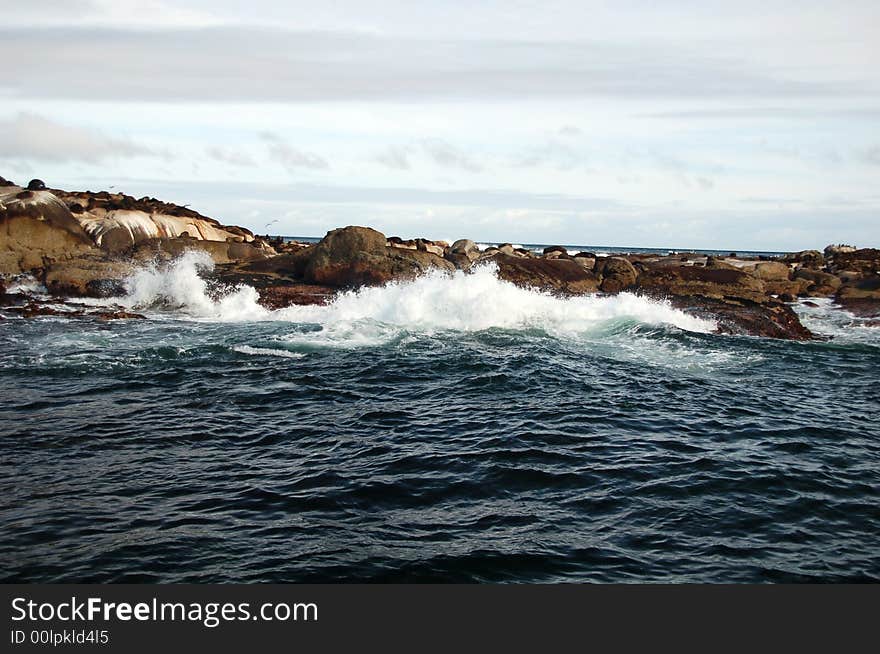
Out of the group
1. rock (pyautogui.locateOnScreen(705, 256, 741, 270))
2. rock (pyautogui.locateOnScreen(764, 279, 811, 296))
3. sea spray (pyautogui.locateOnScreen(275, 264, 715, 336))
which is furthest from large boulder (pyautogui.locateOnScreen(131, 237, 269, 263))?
rock (pyautogui.locateOnScreen(764, 279, 811, 296))

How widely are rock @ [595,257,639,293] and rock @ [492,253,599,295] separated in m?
0.52

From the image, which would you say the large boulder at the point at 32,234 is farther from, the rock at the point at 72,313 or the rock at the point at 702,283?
the rock at the point at 702,283

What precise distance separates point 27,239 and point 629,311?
79.1 ft

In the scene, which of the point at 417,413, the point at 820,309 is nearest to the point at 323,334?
the point at 417,413

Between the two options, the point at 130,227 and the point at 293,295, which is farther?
the point at 130,227

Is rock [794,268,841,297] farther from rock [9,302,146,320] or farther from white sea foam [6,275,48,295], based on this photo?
white sea foam [6,275,48,295]

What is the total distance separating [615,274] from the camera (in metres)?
32.4

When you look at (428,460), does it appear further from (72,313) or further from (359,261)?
(359,261)

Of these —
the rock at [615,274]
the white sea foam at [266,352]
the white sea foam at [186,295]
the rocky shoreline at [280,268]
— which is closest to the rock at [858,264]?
the rocky shoreline at [280,268]

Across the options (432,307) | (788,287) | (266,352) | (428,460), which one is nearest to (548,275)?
(432,307)

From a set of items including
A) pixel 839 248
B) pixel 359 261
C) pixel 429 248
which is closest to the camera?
pixel 359 261

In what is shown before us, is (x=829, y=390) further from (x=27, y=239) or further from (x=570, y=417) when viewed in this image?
(x=27, y=239)

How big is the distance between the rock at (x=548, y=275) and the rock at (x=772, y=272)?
15521 mm

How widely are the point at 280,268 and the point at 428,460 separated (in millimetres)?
21474
